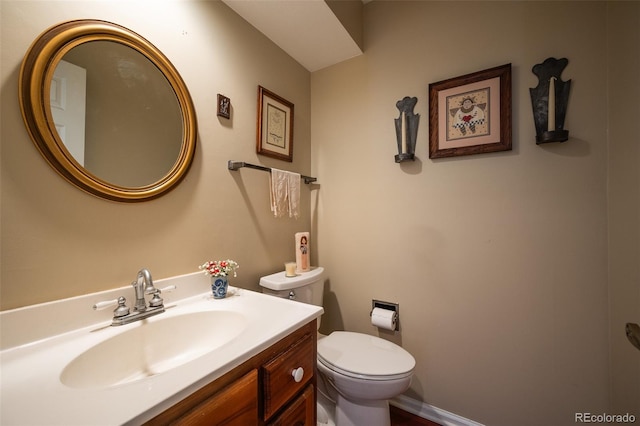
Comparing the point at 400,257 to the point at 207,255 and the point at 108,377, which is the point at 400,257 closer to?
the point at 207,255

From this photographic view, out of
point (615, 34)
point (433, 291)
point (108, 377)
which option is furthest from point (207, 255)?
point (615, 34)

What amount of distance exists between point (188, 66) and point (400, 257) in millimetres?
1466

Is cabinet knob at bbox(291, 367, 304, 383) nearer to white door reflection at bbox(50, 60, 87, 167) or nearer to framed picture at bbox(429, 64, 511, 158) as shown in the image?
white door reflection at bbox(50, 60, 87, 167)

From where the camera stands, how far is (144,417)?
42 cm

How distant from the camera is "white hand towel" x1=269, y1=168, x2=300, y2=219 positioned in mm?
1382

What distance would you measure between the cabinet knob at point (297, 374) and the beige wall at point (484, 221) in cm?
85

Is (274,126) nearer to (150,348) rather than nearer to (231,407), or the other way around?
(150,348)

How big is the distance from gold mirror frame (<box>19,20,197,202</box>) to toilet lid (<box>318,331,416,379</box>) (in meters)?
1.09

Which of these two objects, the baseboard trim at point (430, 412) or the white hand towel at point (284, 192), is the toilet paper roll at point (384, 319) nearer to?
the baseboard trim at point (430, 412)

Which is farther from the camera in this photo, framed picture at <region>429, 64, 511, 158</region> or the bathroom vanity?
framed picture at <region>429, 64, 511, 158</region>

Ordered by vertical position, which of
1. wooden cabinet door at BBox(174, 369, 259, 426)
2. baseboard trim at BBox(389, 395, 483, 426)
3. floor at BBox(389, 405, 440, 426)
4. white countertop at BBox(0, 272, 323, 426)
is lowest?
floor at BBox(389, 405, 440, 426)

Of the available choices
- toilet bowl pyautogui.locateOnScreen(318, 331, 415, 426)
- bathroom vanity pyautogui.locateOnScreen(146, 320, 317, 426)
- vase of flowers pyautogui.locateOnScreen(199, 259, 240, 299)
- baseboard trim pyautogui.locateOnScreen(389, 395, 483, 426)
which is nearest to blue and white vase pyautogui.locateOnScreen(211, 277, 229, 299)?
vase of flowers pyautogui.locateOnScreen(199, 259, 240, 299)

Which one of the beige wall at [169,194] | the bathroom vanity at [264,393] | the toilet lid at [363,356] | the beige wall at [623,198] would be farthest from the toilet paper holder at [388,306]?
the beige wall at [623,198]

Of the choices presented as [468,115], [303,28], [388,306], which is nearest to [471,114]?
[468,115]
